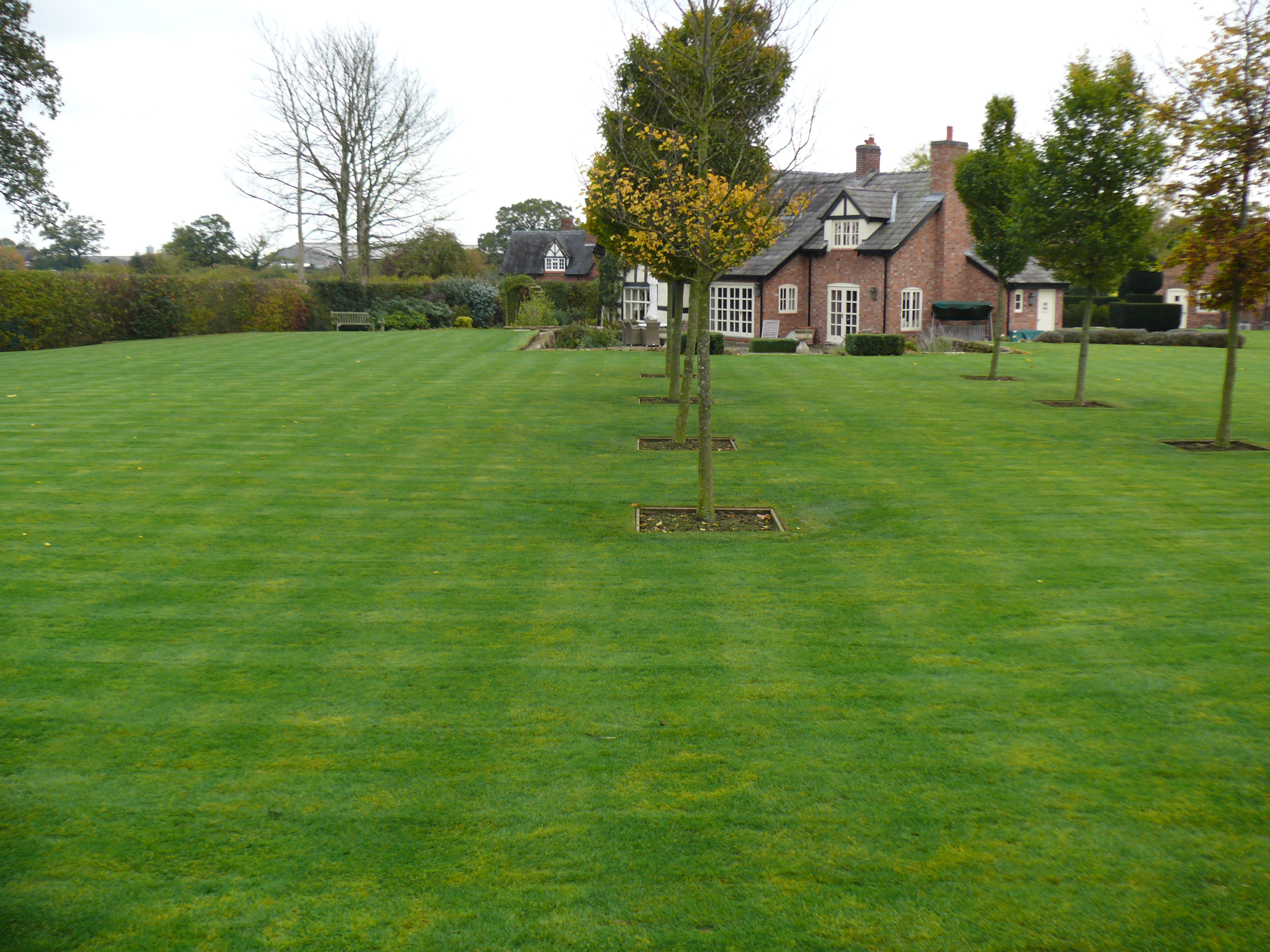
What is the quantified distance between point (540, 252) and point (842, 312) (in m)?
37.0

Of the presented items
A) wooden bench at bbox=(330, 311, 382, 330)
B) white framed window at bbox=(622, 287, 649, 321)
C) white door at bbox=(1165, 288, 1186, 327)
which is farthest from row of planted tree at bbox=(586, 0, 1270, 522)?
white door at bbox=(1165, 288, 1186, 327)

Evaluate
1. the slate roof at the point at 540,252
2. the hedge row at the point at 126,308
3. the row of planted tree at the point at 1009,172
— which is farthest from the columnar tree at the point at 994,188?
the slate roof at the point at 540,252

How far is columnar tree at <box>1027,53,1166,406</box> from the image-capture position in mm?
17016

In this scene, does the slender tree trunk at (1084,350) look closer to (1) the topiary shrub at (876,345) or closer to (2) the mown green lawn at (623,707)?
(2) the mown green lawn at (623,707)

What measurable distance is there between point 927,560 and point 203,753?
590 cm

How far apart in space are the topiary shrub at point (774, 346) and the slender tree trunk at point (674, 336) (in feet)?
47.5

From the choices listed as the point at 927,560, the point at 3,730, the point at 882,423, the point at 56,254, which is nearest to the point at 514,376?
the point at 882,423

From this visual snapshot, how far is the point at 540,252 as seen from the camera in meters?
73.2

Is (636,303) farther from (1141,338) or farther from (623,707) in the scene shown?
(623,707)

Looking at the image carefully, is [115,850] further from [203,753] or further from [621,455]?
[621,455]

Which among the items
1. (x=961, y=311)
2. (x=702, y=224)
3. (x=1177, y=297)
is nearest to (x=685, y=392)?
(x=702, y=224)

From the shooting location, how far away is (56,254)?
84.0 metres

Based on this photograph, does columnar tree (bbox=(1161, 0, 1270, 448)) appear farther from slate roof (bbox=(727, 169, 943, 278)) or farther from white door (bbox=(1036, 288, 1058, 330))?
white door (bbox=(1036, 288, 1058, 330))

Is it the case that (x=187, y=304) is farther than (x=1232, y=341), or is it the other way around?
(x=187, y=304)
